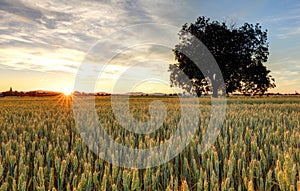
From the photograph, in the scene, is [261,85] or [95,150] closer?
[95,150]

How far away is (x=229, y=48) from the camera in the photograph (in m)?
34.3

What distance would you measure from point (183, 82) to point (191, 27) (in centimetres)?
693

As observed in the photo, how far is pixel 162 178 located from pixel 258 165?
0.81 metres

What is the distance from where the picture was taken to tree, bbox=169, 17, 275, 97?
3391cm

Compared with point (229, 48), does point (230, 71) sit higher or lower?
lower

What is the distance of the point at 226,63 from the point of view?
34.0 m

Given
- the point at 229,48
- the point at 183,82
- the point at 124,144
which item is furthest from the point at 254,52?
the point at 124,144

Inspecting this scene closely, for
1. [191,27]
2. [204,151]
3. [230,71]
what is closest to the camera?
[204,151]

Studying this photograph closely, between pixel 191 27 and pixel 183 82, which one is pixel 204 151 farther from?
pixel 191 27

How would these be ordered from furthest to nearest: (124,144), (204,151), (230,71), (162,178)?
1. (230,71)
2. (124,144)
3. (204,151)
4. (162,178)

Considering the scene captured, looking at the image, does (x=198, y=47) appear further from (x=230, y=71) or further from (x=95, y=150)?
(x=95, y=150)

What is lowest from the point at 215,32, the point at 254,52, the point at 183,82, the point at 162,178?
the point at 162,178

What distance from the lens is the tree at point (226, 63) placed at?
33906mm

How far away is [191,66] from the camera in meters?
34.0
